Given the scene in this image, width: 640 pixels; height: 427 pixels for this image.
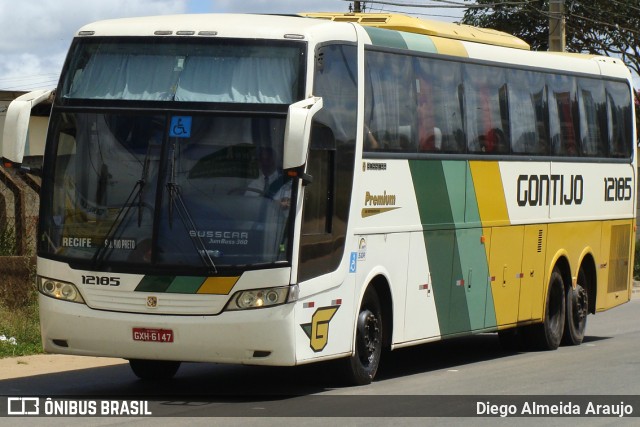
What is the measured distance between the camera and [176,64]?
12.0 m

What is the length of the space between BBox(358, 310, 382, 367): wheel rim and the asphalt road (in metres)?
0.29

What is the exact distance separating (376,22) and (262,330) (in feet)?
14.8

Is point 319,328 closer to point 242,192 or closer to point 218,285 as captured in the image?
point 218,285

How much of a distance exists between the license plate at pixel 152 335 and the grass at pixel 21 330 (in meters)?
4.19

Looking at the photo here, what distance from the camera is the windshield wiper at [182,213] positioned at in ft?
37.7

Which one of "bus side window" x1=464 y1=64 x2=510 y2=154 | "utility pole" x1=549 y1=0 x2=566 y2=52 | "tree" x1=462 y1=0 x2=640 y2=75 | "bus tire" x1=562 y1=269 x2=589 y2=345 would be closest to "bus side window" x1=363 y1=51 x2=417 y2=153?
"bus side window" x1=464 y1=64 x2=510 y2=154

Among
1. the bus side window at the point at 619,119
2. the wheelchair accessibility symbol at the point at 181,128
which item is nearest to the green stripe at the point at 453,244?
the wheelchair accessibility symbol at the point at 181,128

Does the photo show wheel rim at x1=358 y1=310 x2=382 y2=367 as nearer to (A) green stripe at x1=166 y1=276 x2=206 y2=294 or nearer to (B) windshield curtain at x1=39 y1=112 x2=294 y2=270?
(B) windshield curtain at x1=39 y1=112 x2=294 y2=270

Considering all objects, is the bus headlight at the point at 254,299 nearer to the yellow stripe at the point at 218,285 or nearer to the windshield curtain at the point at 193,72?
the yellow stripe at the point at 218,285

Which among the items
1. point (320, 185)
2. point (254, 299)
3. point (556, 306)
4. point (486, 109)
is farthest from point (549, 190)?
point (254, 299)

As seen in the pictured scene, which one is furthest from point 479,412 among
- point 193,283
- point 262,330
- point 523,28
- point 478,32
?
point 523,28

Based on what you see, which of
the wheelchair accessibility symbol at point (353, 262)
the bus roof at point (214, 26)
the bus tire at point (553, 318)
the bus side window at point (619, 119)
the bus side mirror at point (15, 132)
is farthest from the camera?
the bus side window at point (619, 119)
